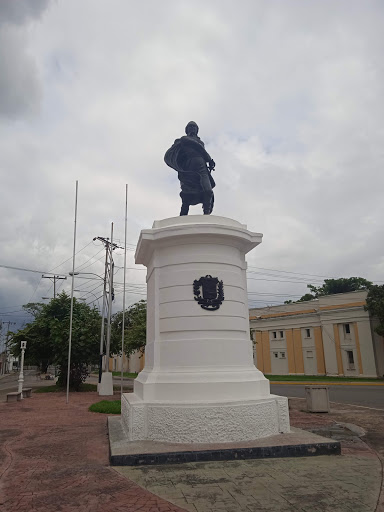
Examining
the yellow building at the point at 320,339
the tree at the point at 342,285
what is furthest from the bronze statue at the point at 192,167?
the tree at the point at 342,285

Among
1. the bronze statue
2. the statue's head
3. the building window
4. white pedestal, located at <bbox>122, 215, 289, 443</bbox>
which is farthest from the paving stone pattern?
the building window

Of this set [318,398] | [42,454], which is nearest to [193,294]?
[42,454]

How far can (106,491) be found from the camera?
5.24 metres

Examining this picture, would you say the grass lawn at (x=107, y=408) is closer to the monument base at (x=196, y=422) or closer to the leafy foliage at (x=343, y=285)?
the monument base at (x=196, y=422)

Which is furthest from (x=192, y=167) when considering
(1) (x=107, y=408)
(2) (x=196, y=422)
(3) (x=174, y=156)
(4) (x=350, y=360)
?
(4) (x=350, y=360)

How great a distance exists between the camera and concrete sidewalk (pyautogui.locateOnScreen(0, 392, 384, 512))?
4.78m

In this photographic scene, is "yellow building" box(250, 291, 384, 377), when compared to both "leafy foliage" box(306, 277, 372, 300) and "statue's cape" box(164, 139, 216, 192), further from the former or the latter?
"statue's cape" box(164, 139, 216, 192)

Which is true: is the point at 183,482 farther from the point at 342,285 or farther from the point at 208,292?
the point at 342,285

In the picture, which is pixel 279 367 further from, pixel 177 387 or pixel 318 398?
pixel 177 387

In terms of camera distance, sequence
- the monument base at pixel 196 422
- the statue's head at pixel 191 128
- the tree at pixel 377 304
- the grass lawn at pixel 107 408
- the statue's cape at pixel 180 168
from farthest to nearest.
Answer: the tree at pixel 377 304
the grass lawn at pixel 107 408
the statue's head at pixel 191 128
the statue's cape at pixel 180 168
the monument base at pixel 196 422

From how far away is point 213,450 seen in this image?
6.75 meters

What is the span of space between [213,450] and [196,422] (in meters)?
0.77

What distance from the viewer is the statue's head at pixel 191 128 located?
10617mm

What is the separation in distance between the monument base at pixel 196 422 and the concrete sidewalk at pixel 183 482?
85 cm
